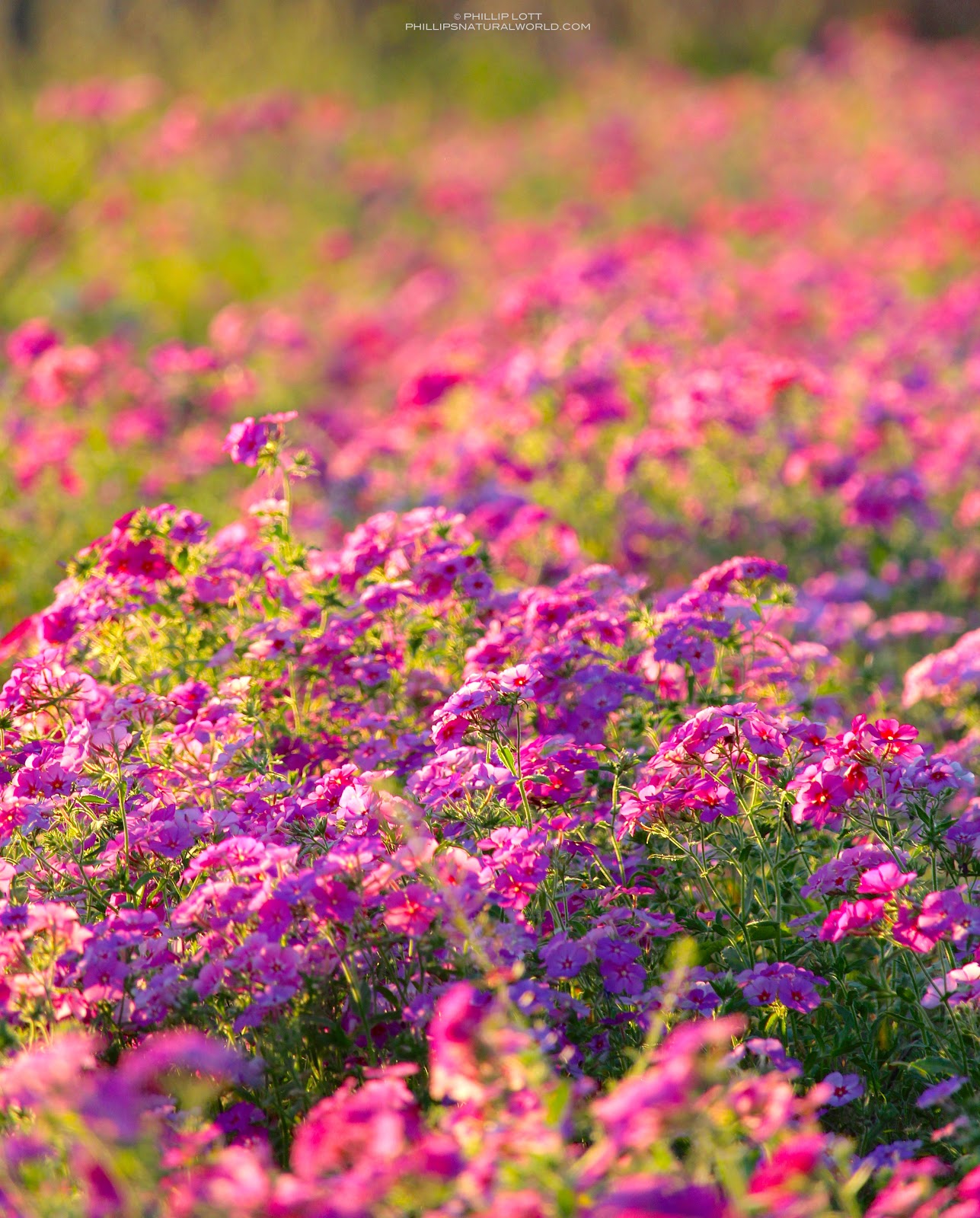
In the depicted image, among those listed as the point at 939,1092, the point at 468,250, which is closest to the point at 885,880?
the point at 939,1092

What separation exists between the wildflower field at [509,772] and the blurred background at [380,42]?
9.87 meters

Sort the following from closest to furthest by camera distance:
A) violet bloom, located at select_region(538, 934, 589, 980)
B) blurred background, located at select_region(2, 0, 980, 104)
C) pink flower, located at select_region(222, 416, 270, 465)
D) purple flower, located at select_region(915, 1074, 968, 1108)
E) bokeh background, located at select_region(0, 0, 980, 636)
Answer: purple flower, located at select_region(915, 1074, 968, 1108) → violet bloom, located at select_region(538, 934, 589, 980) → pink flower, located at select_region(222, 416, 270, 465) → bokeh background, located at select_region(0, 0, 980, 636) → blurred background, located at select_region(2, 0, 980, 104)

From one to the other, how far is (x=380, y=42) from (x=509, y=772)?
17.2 m

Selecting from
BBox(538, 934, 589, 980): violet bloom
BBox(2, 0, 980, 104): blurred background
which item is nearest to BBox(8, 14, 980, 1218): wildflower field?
BBox(538, 934, 589, 980): violet bloom

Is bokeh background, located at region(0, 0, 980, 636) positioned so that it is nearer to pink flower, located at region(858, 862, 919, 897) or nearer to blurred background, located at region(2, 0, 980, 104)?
blurred background, located at region(2, 0, 980, 104)

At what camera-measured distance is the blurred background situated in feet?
52.0

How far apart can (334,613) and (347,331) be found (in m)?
5.74

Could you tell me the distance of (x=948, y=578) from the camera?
508 cm

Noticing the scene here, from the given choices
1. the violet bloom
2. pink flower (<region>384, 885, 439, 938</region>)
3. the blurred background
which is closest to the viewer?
pink flower (<region>384, 885, 439, 938</region>)

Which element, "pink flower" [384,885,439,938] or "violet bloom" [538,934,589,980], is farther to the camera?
"violet bloom" [538,934,589,980]

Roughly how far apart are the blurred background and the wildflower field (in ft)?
32.4

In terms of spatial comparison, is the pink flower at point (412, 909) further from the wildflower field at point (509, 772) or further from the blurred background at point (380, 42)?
the blurred background at point (380, 42)

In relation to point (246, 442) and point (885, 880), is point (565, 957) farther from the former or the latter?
point (246, 442)

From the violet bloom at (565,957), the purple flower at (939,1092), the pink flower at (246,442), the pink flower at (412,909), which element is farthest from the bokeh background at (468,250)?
the purple flower at (939,1092)
